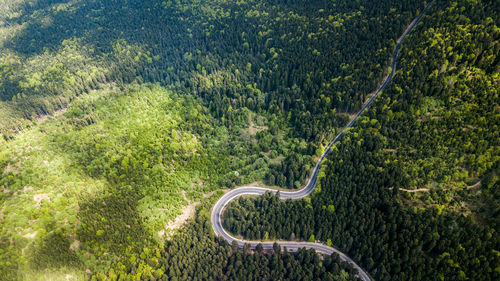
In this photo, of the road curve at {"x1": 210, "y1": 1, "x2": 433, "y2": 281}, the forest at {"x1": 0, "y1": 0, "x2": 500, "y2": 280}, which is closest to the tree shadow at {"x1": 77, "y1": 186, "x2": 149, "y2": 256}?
the forest at {"x1": 0, "y1": 0, "x2": 500, "y2": 280}

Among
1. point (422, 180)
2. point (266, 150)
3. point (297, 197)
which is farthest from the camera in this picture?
point (266, 150)

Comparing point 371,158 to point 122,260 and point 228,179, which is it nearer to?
point 228,179

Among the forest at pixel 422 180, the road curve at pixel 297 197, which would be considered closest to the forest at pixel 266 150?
the forest at pixel 422 180

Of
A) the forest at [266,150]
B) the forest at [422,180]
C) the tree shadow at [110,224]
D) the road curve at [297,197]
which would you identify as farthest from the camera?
the road curve at [297,197]

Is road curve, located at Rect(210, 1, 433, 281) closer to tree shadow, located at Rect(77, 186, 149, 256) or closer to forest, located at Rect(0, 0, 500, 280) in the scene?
forest, located at Rect(0, 0, 500, 280)

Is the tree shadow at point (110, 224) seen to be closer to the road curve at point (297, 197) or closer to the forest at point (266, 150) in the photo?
the forest at point (266, 150)

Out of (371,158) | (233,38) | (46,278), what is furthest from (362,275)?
(233,38)

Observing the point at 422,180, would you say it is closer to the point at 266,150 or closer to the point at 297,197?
the point at 297,197

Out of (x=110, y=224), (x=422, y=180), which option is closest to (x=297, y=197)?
(x=422, y=180)
